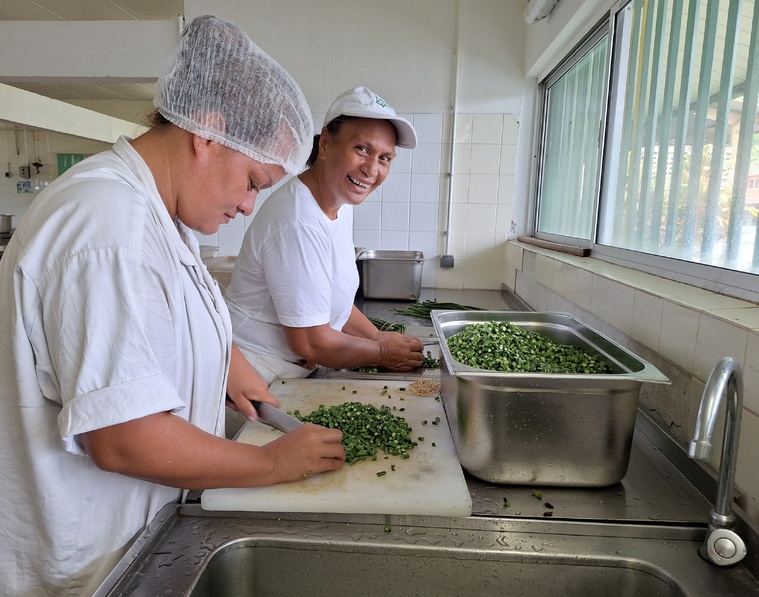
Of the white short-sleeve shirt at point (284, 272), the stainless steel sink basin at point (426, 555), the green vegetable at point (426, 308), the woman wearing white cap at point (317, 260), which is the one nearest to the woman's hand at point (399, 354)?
the woman wearing white cap at point (317, 260)

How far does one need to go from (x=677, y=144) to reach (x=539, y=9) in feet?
4.44

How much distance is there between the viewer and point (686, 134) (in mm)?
1548

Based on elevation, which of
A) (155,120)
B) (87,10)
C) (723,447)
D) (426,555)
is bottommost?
(426,555)

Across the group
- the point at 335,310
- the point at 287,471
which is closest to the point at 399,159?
the point at 335,310

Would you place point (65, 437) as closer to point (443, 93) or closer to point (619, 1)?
point (619, 1)

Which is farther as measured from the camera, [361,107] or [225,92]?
[361,107]

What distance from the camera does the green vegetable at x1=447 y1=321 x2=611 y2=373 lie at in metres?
1.14

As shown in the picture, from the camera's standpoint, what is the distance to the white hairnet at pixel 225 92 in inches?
34.9

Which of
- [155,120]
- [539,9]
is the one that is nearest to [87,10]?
[539,9]

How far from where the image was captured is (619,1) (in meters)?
2.06

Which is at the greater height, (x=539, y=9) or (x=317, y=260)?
(x=539, y=9)

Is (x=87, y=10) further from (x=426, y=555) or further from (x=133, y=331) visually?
(x=426, y=555)

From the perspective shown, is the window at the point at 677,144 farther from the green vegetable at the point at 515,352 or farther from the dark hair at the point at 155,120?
the dark hair at the point at 155,120

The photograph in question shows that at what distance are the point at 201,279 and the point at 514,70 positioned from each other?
9.48 ft
